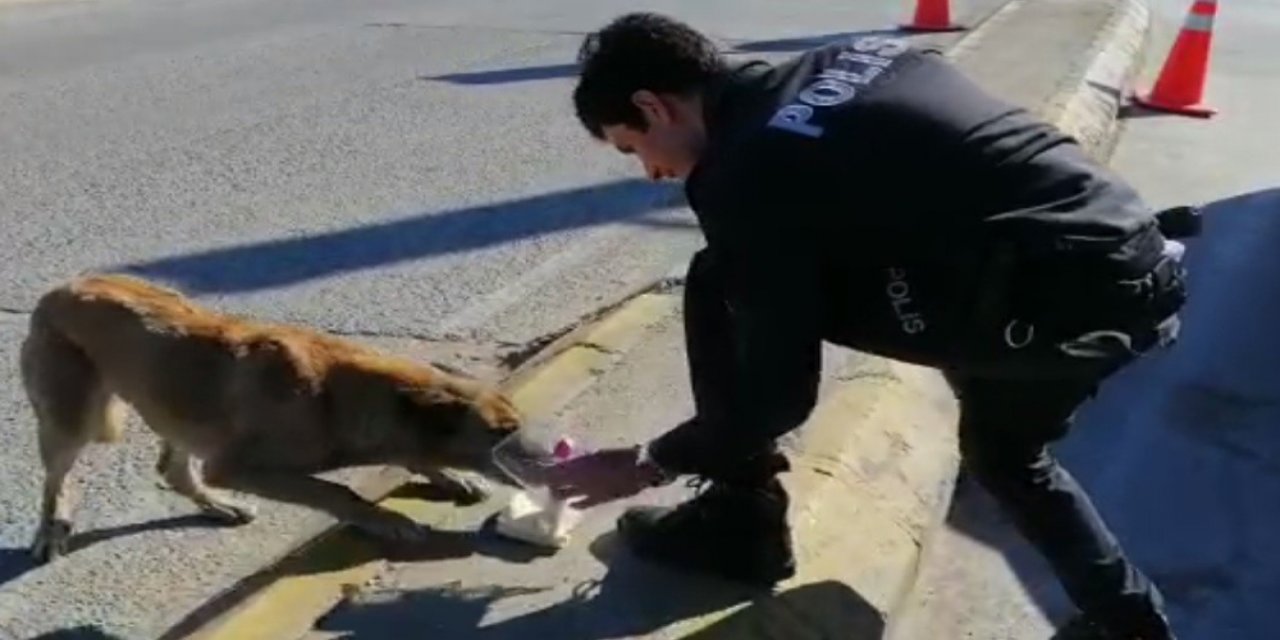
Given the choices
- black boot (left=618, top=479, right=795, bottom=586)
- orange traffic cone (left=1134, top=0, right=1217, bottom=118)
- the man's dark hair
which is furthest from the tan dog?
orange traffic cone (left=1134, top=0, right=1217, bottom=118)

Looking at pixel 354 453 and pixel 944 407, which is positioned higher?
pixel 354 453

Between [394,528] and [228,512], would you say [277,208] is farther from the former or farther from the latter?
[394,528]

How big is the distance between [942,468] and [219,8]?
11.5 m

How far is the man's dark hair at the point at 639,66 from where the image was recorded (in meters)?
3.50

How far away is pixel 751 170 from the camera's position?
337 cm

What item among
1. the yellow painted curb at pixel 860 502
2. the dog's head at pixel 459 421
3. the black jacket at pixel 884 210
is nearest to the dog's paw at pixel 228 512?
the dog's head at pixel 459 421

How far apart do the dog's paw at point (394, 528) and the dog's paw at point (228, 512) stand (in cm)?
52

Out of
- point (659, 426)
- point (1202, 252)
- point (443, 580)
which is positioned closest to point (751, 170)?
point (443, 580)

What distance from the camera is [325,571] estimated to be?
4195mm

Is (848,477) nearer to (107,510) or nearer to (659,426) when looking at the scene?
(659,426)

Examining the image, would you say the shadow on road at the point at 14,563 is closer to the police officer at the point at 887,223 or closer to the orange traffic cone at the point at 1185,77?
the police officer at the point at 887,223

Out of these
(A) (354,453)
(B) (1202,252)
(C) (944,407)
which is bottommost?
(B) (1202,252)

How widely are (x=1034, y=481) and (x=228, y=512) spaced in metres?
2.11

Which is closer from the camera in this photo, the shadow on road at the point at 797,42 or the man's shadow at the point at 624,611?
the man's shadow at the point at 624,611
